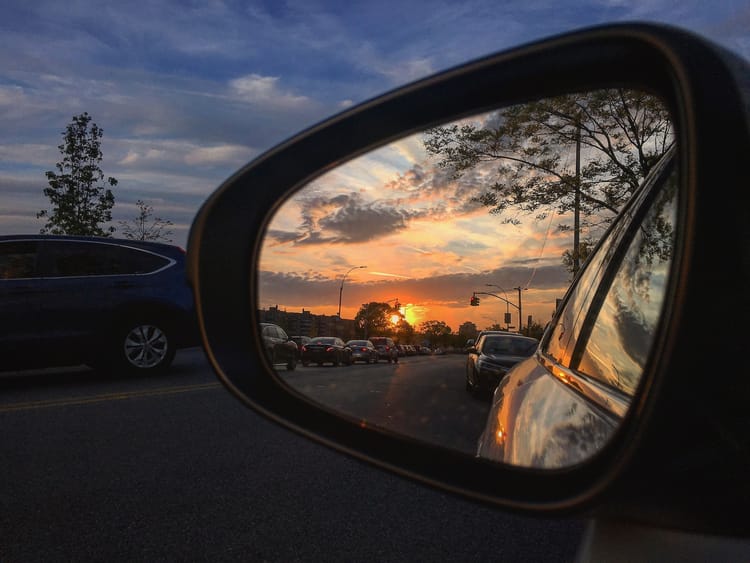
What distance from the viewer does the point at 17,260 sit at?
9133 mm

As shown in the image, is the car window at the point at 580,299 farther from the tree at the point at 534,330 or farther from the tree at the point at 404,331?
the tree at the point at 404,331

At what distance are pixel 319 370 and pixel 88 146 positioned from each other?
41.9 meters

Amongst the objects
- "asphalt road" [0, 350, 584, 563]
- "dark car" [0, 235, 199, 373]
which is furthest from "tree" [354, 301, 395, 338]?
"dark car" [0, 235, 199, 373]

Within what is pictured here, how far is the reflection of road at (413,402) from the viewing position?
1.36 metres

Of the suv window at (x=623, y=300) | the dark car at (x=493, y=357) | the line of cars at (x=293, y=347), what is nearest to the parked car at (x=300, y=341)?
the line of cars at (x=293, y=347)

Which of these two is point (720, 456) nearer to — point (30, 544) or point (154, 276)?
point (30, 544)

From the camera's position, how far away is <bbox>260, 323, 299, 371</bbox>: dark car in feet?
5.08

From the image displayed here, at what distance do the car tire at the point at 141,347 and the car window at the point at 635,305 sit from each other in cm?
910

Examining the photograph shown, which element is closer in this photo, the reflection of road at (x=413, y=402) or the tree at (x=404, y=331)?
the reflection of road at (x=413, y=402)

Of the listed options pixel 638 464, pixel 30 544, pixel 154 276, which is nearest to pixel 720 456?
pixel 638 464

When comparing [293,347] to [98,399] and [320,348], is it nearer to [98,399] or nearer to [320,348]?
[320,348]

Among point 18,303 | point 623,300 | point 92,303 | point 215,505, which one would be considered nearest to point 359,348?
point 215,505

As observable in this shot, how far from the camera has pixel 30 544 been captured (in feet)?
11.4

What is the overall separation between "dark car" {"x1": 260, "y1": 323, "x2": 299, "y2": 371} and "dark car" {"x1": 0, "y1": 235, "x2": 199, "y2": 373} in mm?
8057
